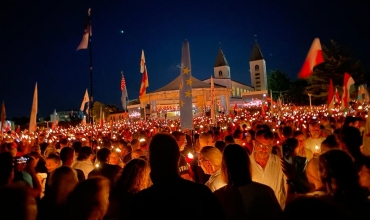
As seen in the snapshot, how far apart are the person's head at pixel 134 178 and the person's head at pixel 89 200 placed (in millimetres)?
498

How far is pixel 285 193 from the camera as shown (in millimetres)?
4168

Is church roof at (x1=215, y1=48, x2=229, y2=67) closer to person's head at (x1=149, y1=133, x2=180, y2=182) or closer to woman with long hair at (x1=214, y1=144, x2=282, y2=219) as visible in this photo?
woman with long hair at (x1=214, y1=144, x2=282, y2=219)

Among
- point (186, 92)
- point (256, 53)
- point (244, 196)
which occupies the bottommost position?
point (244, 196)

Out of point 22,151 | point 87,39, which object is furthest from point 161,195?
point 87,39

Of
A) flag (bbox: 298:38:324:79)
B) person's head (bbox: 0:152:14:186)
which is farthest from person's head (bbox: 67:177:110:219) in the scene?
flag (bbox: 298:38:324:79)

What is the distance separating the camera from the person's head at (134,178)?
3303 mm

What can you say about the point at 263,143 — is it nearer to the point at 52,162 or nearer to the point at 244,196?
the point at 244,196

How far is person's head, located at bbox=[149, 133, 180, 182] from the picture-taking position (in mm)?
2471

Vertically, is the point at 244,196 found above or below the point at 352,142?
below

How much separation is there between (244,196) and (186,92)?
5989mm

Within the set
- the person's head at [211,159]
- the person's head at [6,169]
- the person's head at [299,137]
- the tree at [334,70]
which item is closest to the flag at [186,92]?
the person's head at [299,137]

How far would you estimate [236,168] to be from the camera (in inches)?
121

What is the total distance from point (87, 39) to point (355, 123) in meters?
10.3

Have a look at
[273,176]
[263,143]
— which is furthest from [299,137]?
[273,176]
